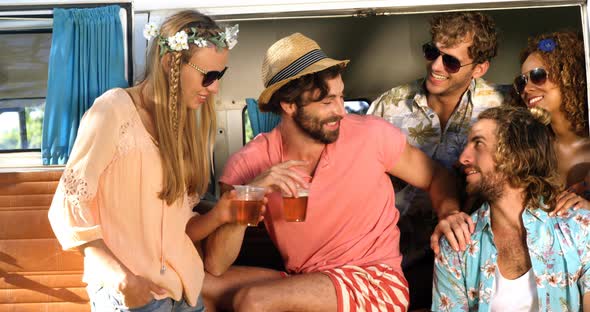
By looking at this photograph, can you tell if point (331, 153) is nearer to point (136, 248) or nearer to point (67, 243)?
point (136, 248)

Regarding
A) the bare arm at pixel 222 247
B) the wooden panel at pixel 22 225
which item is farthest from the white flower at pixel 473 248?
the wooden panel at pixel 22 225

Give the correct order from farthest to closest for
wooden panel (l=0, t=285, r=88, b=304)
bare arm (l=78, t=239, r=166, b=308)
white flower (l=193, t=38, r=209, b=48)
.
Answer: wooden panel (l=0, t=285, r=88, b=304) → white flower (l=193, t=38, r=209, b=48) → bare arm (l=78, t=239, r=166, b=308)

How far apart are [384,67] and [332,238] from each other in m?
1.79

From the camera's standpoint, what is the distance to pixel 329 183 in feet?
13.2

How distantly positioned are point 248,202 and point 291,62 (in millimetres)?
852

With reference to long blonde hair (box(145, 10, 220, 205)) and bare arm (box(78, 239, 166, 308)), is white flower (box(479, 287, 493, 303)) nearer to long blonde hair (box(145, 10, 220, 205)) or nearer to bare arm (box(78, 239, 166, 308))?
long blonde hair (box(145, 10, 220, 205))

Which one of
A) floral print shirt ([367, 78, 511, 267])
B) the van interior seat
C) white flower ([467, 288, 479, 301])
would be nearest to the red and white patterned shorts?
white flower ([467, 288, 479, 301])

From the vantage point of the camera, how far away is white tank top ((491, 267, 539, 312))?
3670 mm

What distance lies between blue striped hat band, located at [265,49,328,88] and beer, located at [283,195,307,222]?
2.33ft

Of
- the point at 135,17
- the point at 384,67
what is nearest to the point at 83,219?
the point at 135,17

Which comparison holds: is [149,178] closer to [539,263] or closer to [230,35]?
[230,35]

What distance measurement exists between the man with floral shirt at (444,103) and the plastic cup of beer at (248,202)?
1.34 metres

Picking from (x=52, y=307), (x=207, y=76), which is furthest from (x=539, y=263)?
(x=52, y=307)

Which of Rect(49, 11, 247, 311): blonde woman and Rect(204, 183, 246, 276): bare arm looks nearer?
Rect(49, 11, 247, 311): blonde woman
